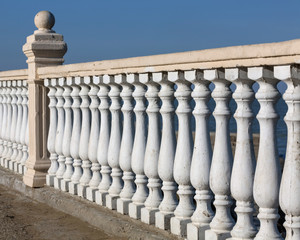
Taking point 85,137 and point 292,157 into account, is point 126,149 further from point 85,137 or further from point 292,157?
point 292,157

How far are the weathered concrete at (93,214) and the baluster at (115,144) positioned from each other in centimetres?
15

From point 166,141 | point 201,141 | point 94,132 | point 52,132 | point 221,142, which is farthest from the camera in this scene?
point 52,132

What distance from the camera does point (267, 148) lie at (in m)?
3.31

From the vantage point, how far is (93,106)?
17.5 ft

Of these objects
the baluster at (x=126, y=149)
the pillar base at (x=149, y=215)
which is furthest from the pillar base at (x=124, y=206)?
the pillar base at (x=149, y=215)

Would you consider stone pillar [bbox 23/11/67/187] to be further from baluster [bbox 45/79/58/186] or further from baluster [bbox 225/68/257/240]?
baluster [bbox 225/68/257/240]

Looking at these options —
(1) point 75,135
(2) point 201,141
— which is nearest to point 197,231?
(2) point 201,141

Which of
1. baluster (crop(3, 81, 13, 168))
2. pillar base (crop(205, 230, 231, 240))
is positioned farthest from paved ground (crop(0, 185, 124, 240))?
baluster (crop(3, 81, 13, 168))

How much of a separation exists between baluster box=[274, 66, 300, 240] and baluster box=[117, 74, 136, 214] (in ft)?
5.66

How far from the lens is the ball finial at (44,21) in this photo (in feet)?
21.4

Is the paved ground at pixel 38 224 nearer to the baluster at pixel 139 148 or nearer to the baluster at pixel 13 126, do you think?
the baluster at pixel 139 148

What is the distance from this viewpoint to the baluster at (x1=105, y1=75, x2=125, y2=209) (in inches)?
194

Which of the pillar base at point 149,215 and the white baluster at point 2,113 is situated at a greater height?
the white baluster at point 2,113

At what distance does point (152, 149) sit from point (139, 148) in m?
0.21
